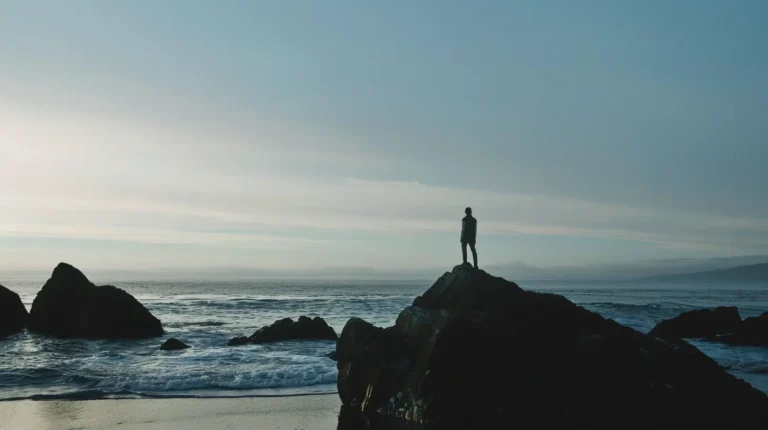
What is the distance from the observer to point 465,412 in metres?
12.4

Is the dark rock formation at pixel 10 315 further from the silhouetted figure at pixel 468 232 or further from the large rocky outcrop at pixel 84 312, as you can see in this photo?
the silhouetted figure at pixel 468 232

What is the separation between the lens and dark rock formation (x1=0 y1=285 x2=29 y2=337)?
105ft

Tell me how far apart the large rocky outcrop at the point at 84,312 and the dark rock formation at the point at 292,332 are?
6628mm

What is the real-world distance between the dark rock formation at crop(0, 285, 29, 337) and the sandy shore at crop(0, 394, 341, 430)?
19.0 metres

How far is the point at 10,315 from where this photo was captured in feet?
107

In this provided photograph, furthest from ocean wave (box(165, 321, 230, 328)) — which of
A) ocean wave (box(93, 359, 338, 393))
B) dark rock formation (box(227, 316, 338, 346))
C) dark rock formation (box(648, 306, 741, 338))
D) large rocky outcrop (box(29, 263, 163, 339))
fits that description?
dark rock formation (box(648, 306, 741, 338))

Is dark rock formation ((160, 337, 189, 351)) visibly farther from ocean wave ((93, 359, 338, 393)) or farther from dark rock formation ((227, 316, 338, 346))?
ocean wave ((93, 359, 338, 393))

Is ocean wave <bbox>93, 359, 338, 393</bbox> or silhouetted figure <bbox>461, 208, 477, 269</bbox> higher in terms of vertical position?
silhouetted figure <bbox>461, 208, 477, 269</bbox>

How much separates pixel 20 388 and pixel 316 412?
9.48 metres

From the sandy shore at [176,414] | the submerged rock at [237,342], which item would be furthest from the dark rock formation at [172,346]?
the sandy shore at [176,414]

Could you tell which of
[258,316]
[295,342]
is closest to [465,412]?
[295,342]

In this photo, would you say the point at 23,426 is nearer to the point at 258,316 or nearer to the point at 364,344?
the point at 364,344

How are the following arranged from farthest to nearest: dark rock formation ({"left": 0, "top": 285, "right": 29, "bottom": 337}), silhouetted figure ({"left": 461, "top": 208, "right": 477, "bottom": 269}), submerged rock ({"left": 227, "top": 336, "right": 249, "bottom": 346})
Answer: dark rock formation ({"left": 0, "top": 285, "right": 29, "bottom": 337})
submerged rock ({"left": 227, "top": 336, "right": 249, "bottom": 346})
silhouetted figure ({"left": 461, "top": 208, "right": 477, "bottom": 269})

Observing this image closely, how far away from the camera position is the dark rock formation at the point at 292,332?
29.4 metres
